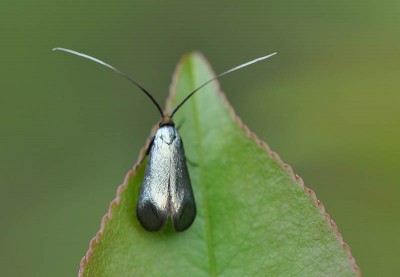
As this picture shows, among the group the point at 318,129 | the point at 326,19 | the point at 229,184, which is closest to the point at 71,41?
the point at 326,19

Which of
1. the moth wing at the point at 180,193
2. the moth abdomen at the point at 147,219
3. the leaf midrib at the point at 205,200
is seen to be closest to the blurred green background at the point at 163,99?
the moth wing at the point at 180,193


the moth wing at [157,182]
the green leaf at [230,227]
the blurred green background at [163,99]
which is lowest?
the green leaf at [230,227]

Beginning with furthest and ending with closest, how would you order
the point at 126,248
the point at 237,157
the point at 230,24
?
the point at 230,24
the point at 237,157
the point at 126,248

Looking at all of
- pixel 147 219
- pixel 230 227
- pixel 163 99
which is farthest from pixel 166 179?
pixel 163 99

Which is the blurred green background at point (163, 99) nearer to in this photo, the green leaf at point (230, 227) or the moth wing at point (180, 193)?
the moth wing at point (180, 193)

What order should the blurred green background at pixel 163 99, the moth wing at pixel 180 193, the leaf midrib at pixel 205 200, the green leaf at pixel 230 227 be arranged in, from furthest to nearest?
the blurred green background at pixel 163 99 < the moth wing at pixel 180 193 < the leaf midrib at pixel 205 200 < the green leaf at pixel 230 227

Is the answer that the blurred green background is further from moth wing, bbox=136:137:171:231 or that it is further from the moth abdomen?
the moth abdomen

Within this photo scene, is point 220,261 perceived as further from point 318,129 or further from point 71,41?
point 71,41
